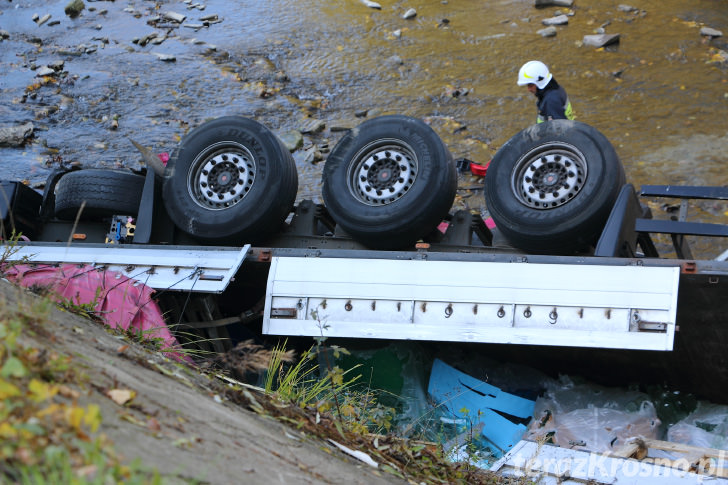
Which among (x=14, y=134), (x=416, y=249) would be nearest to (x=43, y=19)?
(x=14, y=134)

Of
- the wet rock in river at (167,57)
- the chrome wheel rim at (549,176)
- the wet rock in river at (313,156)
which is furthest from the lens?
the wet rock in river at (167,57)

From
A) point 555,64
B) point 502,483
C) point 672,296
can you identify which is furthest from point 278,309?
point 555,64

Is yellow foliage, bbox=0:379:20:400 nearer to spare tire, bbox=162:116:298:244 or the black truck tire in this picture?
spare tire, bbox=162:116:298:244

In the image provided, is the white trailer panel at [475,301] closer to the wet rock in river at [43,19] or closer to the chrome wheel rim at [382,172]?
the chrome wheel rim at [382,172]

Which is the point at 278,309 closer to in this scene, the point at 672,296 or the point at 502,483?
the point at 502,483

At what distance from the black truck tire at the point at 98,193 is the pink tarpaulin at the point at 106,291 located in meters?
0.77

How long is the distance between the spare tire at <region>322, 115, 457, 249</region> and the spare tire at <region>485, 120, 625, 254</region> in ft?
1.25

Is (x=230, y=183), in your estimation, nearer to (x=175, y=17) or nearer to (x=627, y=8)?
(x=627, y=8)

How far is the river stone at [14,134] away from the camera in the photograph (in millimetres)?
11289

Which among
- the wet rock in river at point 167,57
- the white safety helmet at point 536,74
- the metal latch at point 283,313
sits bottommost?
the metal latch at point 283,313

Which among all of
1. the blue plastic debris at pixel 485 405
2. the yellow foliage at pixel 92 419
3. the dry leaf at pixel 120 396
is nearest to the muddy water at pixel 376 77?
the blue plastic debris at pixel 485 405

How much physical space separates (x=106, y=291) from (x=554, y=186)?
9.58 ft

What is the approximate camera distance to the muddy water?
34.7 ft

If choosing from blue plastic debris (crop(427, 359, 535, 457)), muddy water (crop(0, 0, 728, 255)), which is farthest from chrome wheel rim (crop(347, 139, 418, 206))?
muddy water (crop(0, 0, 728, 255))
